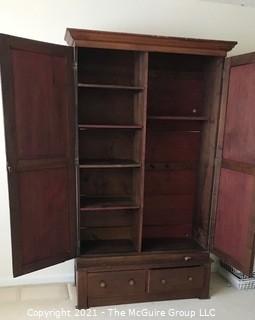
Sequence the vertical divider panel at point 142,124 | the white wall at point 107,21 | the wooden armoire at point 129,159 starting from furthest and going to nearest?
the white wall at point 107,21 → the vertical divider panel at point 142,124 → the wooden armoire at point 129,159

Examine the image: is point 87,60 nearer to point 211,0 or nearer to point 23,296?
point 211,0

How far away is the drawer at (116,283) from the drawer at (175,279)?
87 mm

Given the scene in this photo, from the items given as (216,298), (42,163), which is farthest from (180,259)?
(42,163)

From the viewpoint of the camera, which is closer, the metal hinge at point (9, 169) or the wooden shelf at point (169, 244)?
the metal hinge at point (9, 169)

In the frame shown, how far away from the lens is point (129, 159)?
7.91ft

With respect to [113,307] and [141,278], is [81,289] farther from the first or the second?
[141,278]

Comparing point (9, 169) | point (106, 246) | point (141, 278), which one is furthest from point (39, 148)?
point (141, 278)

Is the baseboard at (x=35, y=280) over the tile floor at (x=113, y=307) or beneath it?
over

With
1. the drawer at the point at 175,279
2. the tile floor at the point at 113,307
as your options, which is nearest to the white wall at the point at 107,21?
the tile floor at the point at 113,307

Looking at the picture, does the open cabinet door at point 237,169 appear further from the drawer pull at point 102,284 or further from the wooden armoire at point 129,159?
the drawer pull at point 102,284

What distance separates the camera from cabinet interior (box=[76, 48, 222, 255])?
2.25 meters

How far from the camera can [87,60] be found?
2234 millimetres

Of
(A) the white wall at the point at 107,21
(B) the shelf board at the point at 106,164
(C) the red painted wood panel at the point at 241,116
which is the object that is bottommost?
(B) the shelf board at the point at 106,164

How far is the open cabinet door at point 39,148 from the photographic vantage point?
1.77 metres
